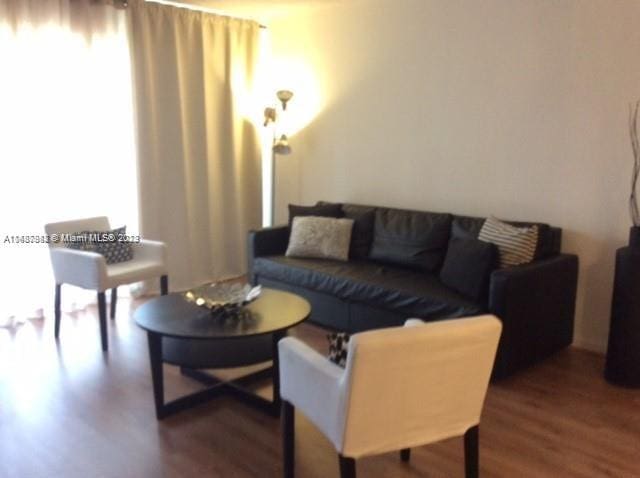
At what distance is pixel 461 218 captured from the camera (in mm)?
3914

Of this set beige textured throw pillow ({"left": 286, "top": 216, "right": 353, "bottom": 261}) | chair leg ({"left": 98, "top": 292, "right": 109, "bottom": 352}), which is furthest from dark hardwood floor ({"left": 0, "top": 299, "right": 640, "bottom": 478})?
beige textured throw pillow ({"left": 286, "top": 216, "right": 353, "bottom": 261})

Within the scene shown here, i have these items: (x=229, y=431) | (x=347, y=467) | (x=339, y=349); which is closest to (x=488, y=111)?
(x=339, y=349)

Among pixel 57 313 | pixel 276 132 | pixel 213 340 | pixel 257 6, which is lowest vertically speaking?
pixel 57 313

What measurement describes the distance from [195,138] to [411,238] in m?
2.22

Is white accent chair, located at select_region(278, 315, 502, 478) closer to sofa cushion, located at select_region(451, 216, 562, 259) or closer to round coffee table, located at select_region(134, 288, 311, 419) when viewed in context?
round coffee table, located at select_region(134, 288, 311, 419)

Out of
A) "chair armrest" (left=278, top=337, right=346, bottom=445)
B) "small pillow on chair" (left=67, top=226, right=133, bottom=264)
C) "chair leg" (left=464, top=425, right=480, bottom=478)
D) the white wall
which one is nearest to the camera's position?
"chair armrest" (left=278, top=337, right=346, bottom=445)

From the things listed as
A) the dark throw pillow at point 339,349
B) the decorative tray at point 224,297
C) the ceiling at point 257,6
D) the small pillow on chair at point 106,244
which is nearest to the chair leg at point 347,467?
the dark throw pillow at point 339,349

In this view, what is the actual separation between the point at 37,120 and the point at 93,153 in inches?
18.8

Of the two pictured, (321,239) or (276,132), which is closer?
(321,239)

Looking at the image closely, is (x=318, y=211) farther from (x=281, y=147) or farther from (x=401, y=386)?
(x=401, y=386)

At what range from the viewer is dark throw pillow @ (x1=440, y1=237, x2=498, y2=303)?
3176mm

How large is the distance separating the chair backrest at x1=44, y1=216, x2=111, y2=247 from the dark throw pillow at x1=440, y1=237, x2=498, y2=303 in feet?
8.27

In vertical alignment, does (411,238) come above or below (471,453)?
above

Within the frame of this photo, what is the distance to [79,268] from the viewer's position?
3.64 meters
